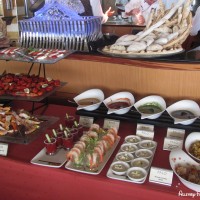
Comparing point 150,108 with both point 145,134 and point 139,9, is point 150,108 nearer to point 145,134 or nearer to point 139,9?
point 145,134

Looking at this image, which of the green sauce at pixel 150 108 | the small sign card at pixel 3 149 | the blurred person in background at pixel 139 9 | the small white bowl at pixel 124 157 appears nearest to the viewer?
the small white bowl at pixel 124 157

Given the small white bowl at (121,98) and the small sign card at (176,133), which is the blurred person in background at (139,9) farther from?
the small sign card at (176,133)

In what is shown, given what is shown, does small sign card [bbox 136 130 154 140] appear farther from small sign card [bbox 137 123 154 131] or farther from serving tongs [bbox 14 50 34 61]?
serving tongs [bbox 14 50 34 61]

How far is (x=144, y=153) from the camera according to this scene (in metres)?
1.10

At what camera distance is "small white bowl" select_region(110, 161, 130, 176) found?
1000mm

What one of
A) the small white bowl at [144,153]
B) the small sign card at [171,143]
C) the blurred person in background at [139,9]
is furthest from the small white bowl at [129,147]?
the blurred person in background at [139,9]

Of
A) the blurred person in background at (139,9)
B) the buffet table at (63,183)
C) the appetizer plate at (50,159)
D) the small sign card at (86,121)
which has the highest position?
the blurred person in background at (139,9)

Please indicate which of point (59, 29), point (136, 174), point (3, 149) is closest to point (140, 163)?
point (136, 174)

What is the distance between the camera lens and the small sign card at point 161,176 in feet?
3.13

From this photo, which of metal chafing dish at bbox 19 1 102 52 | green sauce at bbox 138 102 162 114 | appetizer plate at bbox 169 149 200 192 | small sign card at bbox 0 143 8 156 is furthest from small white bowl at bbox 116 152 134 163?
metal chafing dish at bbox 19 1 102 52

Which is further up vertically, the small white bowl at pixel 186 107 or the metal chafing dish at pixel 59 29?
the metal chafing dish at pixel 59 29

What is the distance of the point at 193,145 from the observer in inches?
43.8

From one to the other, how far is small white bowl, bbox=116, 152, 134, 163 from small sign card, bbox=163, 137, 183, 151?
185 millimetres

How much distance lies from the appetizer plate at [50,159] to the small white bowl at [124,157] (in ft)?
0.73
